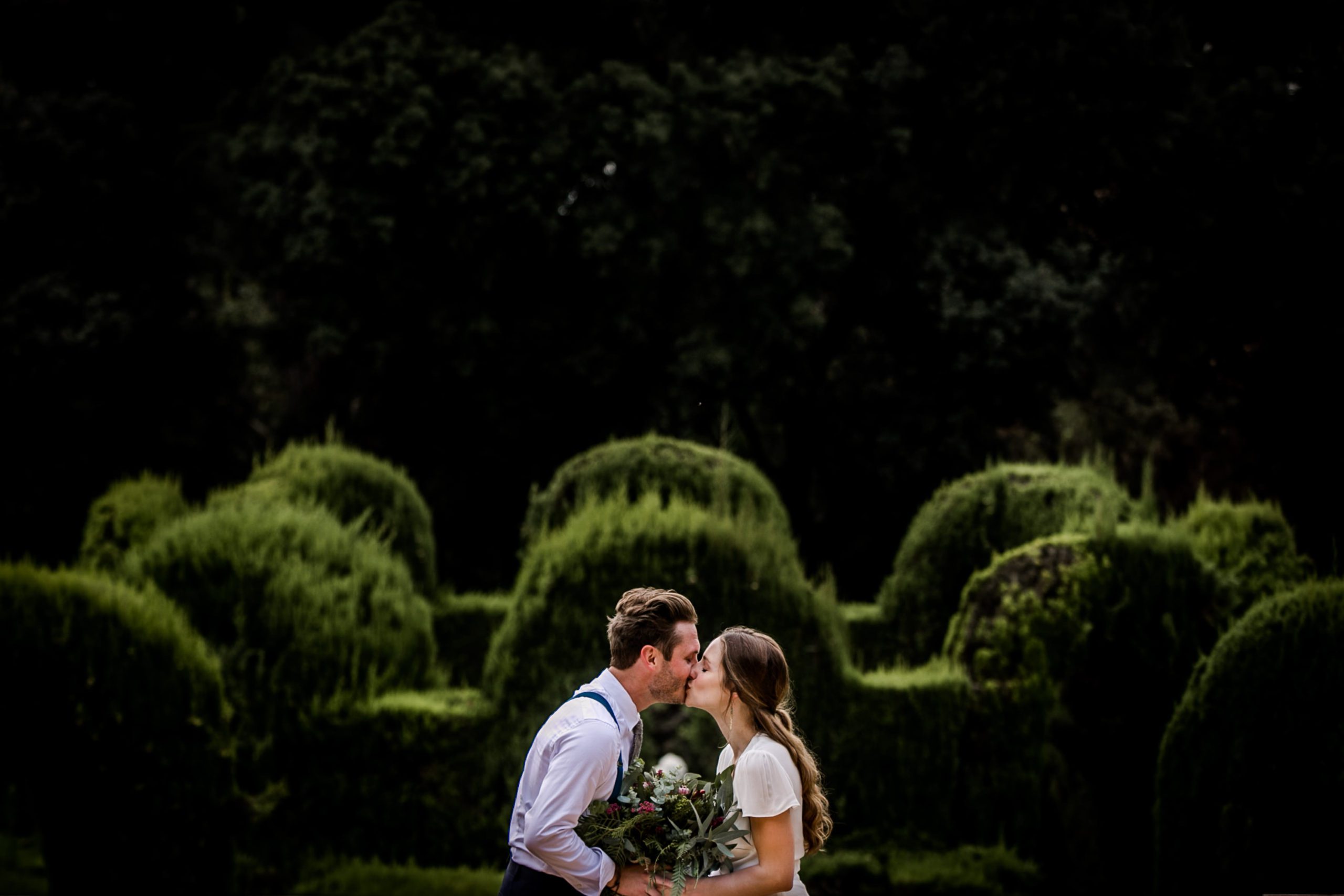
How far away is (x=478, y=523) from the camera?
76.0 ft

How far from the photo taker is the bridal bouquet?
3.70 metres

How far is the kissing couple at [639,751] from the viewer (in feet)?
11.5

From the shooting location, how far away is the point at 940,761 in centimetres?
1011

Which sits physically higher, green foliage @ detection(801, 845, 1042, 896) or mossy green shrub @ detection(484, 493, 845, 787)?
mossy green shrub @ detection(484, 493, 845, 787)

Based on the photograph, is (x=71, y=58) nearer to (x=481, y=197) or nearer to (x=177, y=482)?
(x=481, y=197)

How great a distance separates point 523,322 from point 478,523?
4127 millimetres

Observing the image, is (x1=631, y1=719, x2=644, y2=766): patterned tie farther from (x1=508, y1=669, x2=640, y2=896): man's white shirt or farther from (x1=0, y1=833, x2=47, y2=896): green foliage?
(x1=0, y1=833, x2=47, y2=896): green foliage

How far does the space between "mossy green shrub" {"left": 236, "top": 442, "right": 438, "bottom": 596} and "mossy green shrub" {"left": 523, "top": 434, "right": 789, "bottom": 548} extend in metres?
1.72

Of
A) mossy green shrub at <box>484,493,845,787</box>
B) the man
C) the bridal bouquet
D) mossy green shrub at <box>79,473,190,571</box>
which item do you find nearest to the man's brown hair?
the man

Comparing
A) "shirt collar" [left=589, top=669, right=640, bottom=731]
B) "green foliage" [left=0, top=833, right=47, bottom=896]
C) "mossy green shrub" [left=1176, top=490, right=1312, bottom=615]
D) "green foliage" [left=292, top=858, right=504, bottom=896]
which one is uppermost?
"mossy green shrub" [left=1176, top=490, right=1312, bottom=615]

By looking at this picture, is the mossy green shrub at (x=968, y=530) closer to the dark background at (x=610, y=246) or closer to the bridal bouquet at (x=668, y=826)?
the dark background at (x=610, y=246)

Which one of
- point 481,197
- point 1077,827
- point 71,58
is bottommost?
point 1077,827

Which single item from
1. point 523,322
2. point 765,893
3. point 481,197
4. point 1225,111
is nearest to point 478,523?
point 523,322

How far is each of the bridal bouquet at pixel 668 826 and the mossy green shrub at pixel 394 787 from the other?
612 centimetres
